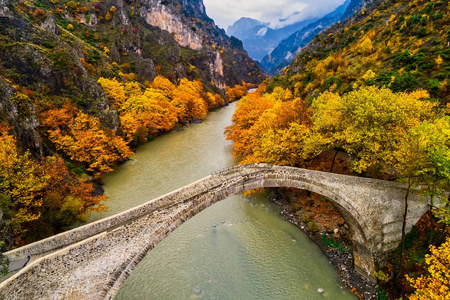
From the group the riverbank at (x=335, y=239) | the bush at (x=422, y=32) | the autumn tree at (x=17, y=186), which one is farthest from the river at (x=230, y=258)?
the bush at (x=422, y=32)

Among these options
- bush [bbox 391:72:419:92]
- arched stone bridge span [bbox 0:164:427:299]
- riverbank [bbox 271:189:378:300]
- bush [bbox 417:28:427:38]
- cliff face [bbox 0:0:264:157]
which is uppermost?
cliff face [bbox 0:0:264:157]

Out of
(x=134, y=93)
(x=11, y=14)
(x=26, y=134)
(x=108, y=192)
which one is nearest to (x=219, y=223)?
(x=108, y=192)

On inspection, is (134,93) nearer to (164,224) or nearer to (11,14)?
(11,14)

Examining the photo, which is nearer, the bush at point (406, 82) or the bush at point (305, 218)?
the bush at point (305, 218)

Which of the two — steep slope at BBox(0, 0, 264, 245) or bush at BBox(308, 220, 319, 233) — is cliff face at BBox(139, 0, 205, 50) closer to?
steep slope at BBox(0, 0, 264, 245)

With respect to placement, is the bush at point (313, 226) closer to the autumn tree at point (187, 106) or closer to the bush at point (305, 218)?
the bush at point (305, 218)

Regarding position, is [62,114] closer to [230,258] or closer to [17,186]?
[17,186]

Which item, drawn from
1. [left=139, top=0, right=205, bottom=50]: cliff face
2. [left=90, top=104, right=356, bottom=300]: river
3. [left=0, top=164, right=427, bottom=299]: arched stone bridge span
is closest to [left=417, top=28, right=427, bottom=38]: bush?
[left=0, top=164, right=427, bottom=299]: arched stone bridge span
